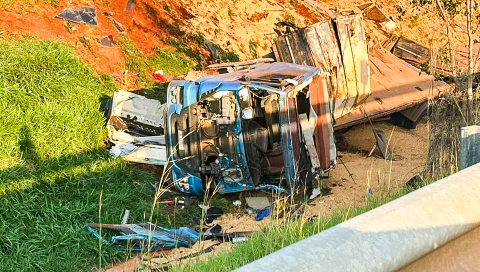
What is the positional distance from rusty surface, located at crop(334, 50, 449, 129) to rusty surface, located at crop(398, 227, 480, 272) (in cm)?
845

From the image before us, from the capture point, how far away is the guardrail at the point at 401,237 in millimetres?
2555

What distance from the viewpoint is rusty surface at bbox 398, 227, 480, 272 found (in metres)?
3.15

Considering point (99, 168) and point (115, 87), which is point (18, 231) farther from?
point (115, 87)

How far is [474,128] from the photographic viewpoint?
5.05 meters

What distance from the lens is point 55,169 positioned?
30.2 feet

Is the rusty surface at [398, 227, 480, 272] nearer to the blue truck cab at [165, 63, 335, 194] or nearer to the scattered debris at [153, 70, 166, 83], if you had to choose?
the blue truck cab at [165, 63, 335, 194]

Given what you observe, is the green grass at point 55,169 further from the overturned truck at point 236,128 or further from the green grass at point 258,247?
the green grass at point 258,247

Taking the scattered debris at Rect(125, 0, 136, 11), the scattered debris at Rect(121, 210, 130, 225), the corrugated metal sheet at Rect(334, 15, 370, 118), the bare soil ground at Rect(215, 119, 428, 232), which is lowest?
the bare soil ground at Rect(215, 119, 428, 232)

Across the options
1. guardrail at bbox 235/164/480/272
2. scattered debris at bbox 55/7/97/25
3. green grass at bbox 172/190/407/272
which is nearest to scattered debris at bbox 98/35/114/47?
scattered debris at bbox 55/7/97/25

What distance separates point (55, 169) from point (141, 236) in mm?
2300

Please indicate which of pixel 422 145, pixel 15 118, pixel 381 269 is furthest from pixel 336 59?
pixel 381 269

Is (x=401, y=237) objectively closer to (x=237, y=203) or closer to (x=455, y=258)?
(x=455, y=258)

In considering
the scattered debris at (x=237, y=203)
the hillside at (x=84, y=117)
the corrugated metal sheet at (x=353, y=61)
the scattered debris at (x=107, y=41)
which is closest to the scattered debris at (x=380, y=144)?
the hillside at (x=84, y=117)

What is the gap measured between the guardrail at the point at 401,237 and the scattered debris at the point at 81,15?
10.7 metres
